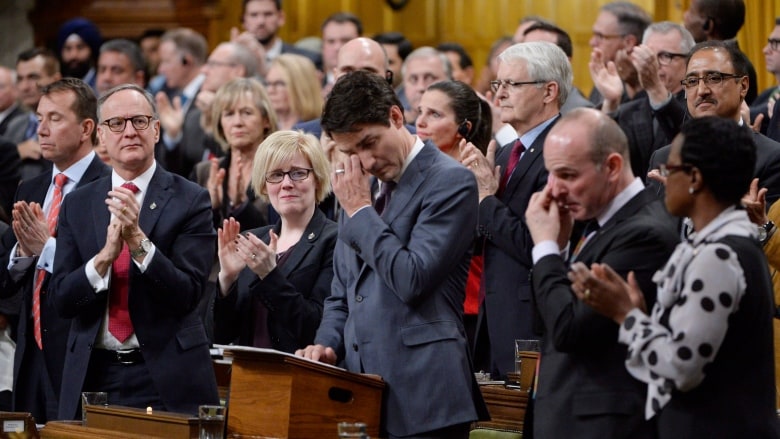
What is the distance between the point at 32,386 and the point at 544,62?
227 cm

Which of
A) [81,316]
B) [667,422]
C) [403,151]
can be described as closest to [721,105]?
[403,151]

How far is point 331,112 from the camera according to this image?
3887 mm

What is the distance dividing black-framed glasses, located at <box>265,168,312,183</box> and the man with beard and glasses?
A: 4.16 metres

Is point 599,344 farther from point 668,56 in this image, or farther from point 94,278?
point 668,56

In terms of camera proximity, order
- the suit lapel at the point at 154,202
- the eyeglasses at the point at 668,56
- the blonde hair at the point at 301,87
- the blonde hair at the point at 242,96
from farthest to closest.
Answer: the blonde hair at the point at 301,87 → the blonde hair at the point at 242,96 → the eyeglasses at the point at 668,56 → the suit lapel at the point at 154,202

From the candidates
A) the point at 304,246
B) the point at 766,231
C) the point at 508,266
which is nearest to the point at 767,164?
the point at 766,231

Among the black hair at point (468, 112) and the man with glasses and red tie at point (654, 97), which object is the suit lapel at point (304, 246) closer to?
the black hair at point (468, 112)

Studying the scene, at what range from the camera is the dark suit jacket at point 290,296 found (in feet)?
15.7

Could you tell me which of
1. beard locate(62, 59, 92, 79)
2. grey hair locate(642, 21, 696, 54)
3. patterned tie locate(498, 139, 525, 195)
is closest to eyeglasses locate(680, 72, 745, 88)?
patterned tie locate(498, 139, 525, 195)

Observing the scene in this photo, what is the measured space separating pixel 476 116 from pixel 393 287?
6.05 feet

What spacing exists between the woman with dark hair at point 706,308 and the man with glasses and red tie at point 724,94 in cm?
157

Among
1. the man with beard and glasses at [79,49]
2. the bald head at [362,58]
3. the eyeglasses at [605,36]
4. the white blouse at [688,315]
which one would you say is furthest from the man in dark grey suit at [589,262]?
the man with beard and glasses at [79,49]

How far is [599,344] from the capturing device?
3.37 metres

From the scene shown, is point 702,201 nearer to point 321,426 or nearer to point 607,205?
point 607,205
